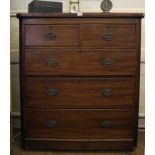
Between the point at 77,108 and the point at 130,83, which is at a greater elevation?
the point at 130,83

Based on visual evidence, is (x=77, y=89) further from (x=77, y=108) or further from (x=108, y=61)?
(x=108, y=61)

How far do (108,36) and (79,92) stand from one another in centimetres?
40

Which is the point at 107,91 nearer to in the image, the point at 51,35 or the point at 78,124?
the point at 78,124

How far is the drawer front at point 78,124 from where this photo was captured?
1832 millimetres

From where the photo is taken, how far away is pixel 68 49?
1.78 m

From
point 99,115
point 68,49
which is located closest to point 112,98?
point 99,115

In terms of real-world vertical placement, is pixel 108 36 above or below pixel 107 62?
above

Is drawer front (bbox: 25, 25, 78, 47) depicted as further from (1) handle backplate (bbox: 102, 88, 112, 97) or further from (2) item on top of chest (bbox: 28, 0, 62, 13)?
(1) handle backplate (bbox: 102, 88, 112, 97)

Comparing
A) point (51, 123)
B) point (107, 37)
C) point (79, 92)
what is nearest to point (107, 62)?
point (107, 37)

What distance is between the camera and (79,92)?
1.81 meters

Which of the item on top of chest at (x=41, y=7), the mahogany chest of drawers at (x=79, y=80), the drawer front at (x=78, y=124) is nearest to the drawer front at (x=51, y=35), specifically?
the mahogany chest of drawers at (x=79, y=80)

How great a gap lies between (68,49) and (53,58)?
0.11 meters
